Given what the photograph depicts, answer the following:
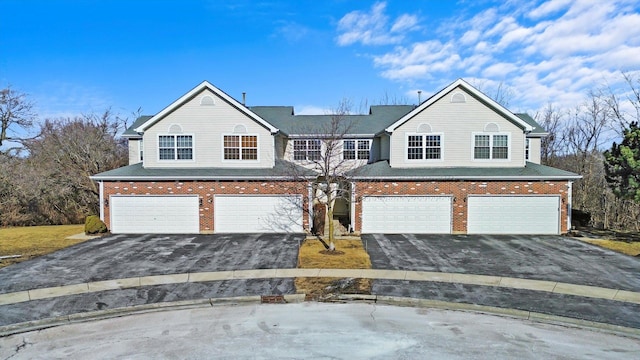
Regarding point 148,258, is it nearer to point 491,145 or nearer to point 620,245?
point 491,145

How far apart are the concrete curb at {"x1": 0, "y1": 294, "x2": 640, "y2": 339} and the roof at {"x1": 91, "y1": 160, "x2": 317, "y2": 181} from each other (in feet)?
31.7

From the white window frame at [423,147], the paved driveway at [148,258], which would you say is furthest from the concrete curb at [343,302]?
the white window frame at [423,147]

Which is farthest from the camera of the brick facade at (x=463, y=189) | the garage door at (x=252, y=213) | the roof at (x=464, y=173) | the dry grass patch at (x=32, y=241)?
the garage door at (x=252, y=213)

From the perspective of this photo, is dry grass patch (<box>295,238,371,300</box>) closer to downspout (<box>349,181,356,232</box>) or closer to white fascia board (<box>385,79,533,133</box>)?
downspout (<box>349,181,356,232</box>)

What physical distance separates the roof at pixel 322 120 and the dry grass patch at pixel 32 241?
44.0ft

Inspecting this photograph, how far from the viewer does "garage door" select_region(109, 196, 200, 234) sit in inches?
770

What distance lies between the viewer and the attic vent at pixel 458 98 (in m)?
20.4

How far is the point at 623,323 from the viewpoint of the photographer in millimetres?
8164

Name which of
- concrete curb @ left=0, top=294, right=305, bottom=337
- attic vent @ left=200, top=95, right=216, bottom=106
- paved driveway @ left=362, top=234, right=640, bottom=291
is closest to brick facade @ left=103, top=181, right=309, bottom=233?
attic vent @ left=200, top=95, right=216, bottom=106

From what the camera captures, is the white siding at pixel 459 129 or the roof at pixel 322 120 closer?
the white siding at pixel 459 129

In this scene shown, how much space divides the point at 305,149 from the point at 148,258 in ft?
41.5

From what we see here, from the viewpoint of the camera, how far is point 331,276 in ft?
38.4

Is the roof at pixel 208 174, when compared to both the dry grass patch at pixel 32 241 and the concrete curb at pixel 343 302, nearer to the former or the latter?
the dry grass patch at pixel 32 241

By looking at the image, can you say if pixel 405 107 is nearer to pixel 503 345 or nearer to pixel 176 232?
pixel 176 232
